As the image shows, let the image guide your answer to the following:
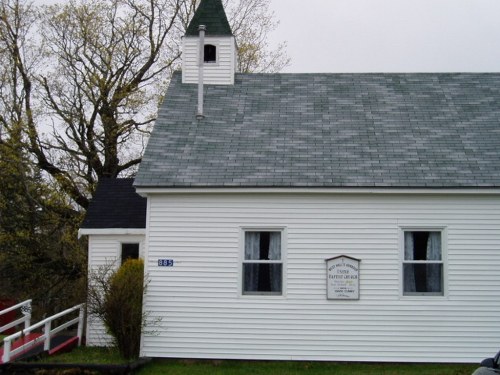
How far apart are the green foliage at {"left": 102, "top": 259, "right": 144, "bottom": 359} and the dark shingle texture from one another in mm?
2680

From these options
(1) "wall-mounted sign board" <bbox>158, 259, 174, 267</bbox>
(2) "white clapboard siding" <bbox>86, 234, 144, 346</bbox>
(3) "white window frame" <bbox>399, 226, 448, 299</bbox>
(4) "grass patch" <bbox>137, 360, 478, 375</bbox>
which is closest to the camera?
(4) "grass patch" <bbox>137, 360, 478, 375</bbox>

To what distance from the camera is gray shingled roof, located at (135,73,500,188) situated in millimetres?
15062

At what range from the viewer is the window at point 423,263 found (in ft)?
48.6

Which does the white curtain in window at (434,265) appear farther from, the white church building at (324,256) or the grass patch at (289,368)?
the grass patch at (289,368)

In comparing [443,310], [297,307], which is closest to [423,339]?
[443,310]

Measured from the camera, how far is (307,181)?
1485 centimetres

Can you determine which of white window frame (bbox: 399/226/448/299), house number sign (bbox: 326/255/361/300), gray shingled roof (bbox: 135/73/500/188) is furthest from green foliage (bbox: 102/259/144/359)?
white window frame (bbox: 399/226/448/299)

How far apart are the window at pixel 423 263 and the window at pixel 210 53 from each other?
8.27m

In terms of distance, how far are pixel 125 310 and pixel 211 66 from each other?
837 centimetres

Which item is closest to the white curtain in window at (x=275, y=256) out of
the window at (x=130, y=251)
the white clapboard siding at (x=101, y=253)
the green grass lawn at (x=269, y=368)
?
the green grass lawn at (x=269, y=368)

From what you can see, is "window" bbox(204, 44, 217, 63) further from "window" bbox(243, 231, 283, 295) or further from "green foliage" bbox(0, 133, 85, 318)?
"green foliage" bbox(0, 133, 85, 318)

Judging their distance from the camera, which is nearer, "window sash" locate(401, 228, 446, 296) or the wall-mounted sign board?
"window sash" locate(401, 228, 446, 296)

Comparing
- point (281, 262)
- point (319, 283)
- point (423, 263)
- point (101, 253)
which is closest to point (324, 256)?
point (319, 283)

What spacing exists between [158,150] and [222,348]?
4.75 metres
